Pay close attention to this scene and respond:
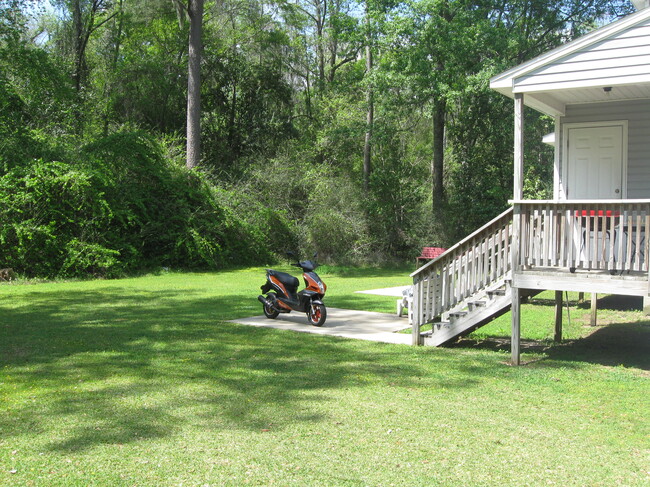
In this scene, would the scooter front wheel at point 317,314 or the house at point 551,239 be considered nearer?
the house at point 551,239

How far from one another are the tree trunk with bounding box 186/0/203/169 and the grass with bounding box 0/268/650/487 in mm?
13316

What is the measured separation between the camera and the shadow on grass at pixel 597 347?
8227mm

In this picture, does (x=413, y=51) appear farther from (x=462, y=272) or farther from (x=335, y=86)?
(x=462, y=272)

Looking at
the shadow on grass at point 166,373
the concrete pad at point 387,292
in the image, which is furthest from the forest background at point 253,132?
the shadow on grass at point 166,373

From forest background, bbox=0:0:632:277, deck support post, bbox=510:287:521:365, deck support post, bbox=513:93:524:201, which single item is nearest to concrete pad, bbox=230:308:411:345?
deck support post, bbox=510:287:521:365

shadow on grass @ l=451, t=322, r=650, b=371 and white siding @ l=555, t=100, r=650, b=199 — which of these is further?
white siding @ l=555, t=100, r=650, b=199

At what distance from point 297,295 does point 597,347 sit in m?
4.65

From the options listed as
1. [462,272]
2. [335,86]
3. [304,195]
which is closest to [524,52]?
[335,86]

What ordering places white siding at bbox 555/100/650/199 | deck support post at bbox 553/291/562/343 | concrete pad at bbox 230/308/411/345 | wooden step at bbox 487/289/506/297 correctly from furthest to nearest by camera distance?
white siding at bbox 555/100/650/199 < deck support post at bbox 553/291/562/343 < concrete pad at bbox 230/308/411/345 < wooden step at bbox 487/289/506/297

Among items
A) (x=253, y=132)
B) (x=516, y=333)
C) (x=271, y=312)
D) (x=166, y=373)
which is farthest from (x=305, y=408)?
(x=253, y=132)

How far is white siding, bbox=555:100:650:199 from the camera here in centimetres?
1054

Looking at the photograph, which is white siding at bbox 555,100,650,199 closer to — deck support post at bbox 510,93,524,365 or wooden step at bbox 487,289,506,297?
deck support post at bbox 510,93,524,365

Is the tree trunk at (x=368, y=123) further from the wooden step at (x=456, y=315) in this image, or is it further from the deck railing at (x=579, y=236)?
the deck railing at (x=579, y=236)

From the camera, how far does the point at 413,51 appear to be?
2395cm
